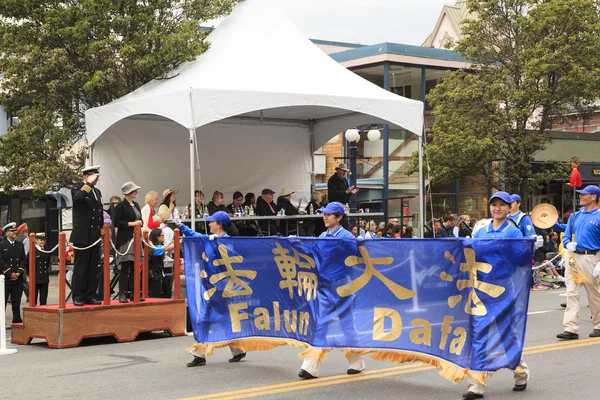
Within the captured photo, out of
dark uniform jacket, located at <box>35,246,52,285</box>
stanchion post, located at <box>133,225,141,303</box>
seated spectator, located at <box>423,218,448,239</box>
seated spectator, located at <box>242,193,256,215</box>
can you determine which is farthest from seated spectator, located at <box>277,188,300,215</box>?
stanchion post, located at <box>133,225,141,303</box>

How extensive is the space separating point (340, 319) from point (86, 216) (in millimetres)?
5372

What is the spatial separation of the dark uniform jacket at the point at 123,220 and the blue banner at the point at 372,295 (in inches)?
146

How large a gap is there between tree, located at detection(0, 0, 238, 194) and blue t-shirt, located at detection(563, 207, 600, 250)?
395 inches

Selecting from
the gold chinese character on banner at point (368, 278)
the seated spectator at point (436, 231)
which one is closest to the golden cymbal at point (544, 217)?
the gold chinese character on banner at point (368, 278)

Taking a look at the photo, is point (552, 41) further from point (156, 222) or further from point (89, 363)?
point (89, 363)

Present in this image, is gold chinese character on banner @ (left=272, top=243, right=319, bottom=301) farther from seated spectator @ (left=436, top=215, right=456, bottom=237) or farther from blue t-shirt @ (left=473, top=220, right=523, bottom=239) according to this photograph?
seated spectator @ (left=436, top=215, right=456, bottom=237)

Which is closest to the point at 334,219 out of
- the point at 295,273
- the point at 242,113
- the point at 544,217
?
the point at 295,273

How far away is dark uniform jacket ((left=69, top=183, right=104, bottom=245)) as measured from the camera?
40.0 feet

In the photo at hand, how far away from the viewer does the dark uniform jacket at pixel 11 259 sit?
49.3ft

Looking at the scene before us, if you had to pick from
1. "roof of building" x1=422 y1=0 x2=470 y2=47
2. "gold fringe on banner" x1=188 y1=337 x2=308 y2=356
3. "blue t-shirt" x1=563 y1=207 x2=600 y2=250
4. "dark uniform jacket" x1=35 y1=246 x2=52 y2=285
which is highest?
"roof of building" x1=422 y1=0 x2=470 y2=47

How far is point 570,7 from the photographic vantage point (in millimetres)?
26641

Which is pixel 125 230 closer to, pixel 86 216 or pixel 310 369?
pixel 86 216

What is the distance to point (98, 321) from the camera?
40.3ft

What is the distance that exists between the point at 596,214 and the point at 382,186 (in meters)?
23.2
